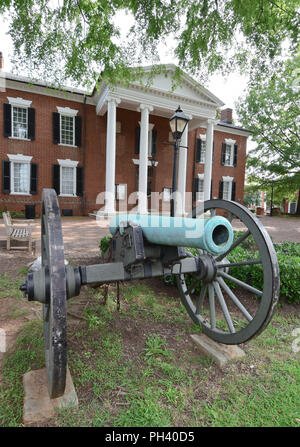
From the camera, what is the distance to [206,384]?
202 centimetres

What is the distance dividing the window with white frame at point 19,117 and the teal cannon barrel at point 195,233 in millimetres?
15525

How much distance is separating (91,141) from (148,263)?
15.7m

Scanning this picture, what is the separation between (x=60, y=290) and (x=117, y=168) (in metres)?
16.2

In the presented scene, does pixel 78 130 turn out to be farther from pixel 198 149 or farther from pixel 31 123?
pixel 198 149

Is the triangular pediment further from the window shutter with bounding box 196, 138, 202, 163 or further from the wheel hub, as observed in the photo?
the wheel hub

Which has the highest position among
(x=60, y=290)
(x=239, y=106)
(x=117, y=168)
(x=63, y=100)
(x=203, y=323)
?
(x=239, y=106)

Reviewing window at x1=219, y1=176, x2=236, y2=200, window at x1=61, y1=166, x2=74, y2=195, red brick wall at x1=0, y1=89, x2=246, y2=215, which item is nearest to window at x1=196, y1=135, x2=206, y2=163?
red brick wall at x1=0, y1=89, x2=246, y2=215

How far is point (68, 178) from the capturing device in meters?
16.2

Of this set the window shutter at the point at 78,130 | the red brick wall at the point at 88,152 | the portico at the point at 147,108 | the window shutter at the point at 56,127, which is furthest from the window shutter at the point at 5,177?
the portico at the point at 147,108

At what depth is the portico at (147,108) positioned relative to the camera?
46.2 ft

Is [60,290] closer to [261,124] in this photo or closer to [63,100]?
[63,100]

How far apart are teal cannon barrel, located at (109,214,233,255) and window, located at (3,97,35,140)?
50.6 ft

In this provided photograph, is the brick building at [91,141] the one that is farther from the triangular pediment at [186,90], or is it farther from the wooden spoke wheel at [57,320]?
the wooden spoke wheel at [57,320]

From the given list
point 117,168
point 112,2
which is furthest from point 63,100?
point 112,2
